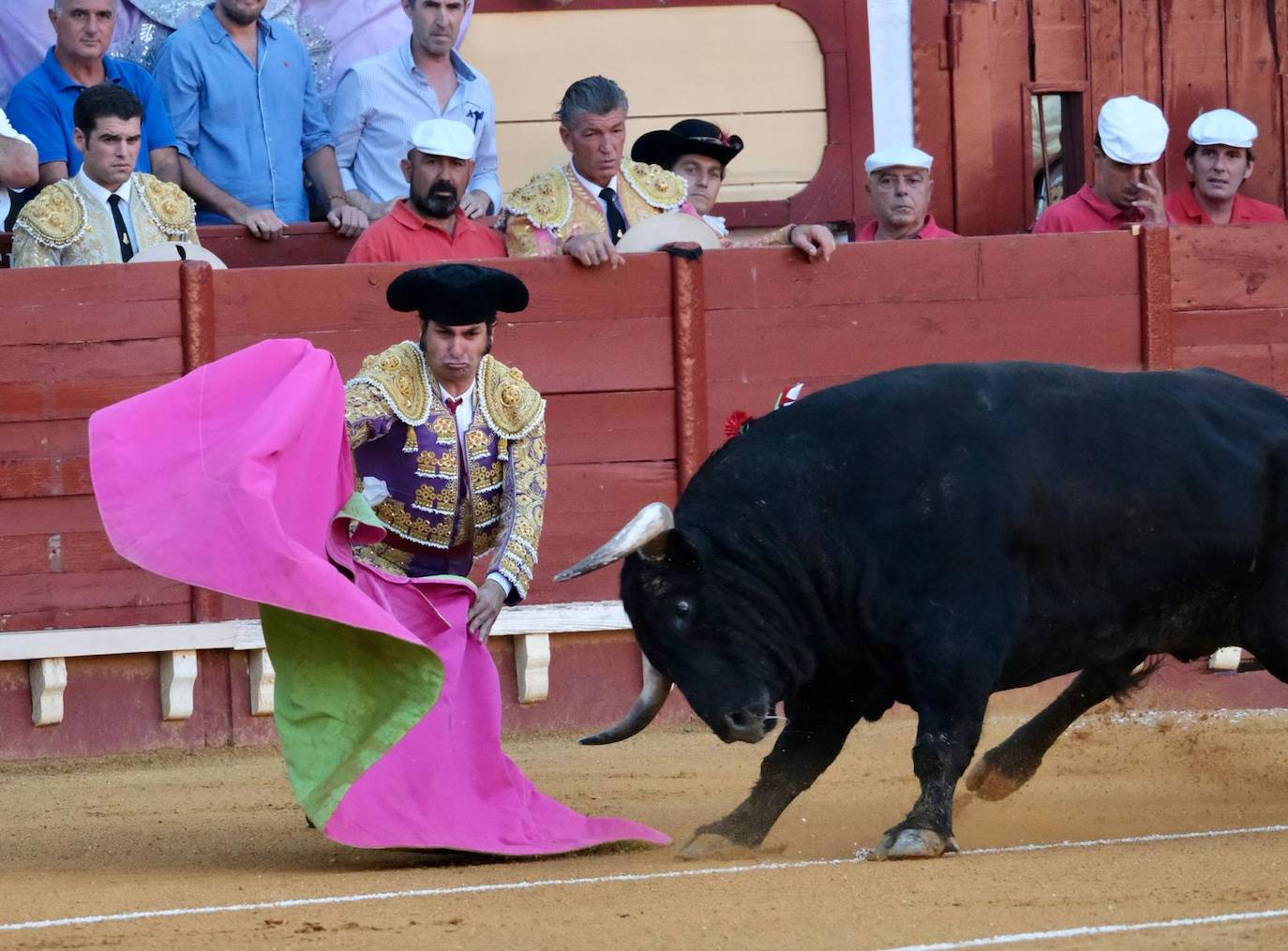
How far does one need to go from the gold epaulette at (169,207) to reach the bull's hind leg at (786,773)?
2.69 metres

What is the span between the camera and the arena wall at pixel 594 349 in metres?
6.49

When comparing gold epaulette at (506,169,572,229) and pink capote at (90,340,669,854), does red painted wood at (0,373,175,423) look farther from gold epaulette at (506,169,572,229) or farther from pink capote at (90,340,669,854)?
pink capote at (90,340,669,854)

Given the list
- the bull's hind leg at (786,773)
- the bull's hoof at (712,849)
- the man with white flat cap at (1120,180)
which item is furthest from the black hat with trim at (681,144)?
the bull's hoof at (712,849)

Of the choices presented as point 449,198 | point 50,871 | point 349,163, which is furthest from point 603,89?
point 50,871

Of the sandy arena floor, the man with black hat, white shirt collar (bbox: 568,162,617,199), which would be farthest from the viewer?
white shirt collar (bbox: 568,162,617,199)

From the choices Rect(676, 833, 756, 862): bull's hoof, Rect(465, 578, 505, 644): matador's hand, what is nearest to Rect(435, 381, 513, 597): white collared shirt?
Rect(465, 578, 505, 644): matador's hand

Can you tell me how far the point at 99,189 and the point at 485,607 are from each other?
2.28 m

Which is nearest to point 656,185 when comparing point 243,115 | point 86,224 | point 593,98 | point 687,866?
point 593,98

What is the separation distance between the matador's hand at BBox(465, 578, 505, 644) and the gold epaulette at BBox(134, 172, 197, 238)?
7.21 ft

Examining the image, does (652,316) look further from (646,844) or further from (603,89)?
(646,844)

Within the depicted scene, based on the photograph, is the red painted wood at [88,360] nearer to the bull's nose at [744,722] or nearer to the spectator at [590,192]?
the spectator at [590,192]

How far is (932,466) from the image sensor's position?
15.2 feet

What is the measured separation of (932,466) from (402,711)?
1235 mm

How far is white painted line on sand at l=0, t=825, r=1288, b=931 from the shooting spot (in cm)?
390
